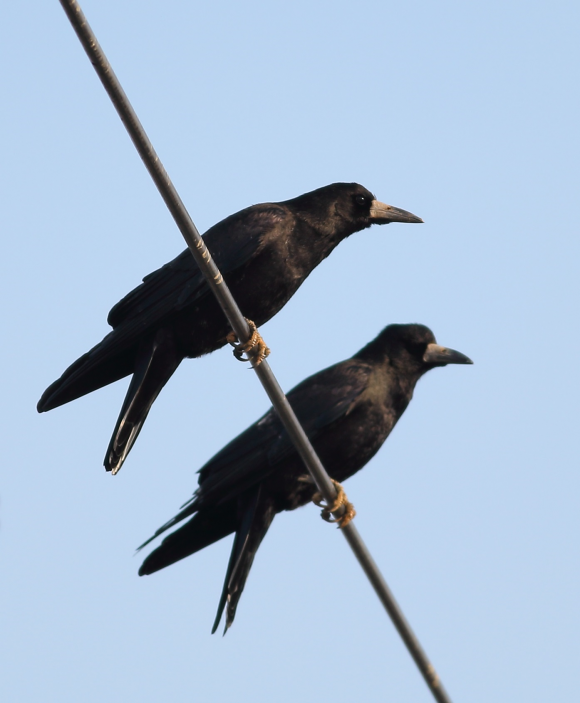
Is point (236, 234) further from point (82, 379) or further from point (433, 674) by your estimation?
point (433, 674)

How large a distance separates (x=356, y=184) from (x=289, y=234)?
3.09 ft

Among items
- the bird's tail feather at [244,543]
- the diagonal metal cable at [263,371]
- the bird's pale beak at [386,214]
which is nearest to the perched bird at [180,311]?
the bird's tail feather at [244,543]

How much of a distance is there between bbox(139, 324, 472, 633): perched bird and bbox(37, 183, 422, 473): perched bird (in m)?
0.54

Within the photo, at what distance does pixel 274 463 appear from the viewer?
232 inches

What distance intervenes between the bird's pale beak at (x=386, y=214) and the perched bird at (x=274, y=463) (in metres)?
1.19

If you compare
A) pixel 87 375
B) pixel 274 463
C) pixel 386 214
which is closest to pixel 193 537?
pixel 274 463

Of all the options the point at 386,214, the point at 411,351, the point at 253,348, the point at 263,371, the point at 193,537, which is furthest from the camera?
the point at 386,214

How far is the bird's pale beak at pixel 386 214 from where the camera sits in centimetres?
696

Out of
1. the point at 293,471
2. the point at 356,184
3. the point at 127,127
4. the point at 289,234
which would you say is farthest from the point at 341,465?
the point at 127,127

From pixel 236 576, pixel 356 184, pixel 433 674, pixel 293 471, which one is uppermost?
pixel 356 184

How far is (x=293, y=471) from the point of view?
590cm

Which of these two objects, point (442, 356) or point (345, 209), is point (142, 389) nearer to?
point (345, 209)

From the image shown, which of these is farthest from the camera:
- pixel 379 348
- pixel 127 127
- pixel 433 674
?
pixel 379 348

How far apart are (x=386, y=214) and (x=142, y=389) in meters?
Result: 2.17
